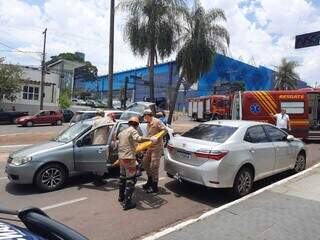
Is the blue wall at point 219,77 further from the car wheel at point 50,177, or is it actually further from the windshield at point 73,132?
the car wheel at point 50,177

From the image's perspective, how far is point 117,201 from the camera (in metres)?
7.84

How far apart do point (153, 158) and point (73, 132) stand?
2349mm

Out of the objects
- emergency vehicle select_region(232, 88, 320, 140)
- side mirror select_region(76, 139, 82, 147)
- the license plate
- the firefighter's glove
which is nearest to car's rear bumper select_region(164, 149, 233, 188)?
the license plate

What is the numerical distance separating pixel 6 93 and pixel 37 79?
912cm

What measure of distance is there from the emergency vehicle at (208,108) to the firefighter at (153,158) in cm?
2877

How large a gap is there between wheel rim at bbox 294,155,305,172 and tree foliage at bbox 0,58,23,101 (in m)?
36.3

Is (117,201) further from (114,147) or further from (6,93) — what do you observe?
(6,93)

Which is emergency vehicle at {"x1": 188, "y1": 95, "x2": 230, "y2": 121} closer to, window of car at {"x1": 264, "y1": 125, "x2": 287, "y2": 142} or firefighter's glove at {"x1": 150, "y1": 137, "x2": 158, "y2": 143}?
window of car at {"x1": 264, "y1": 125, "x2": 287, "y2": 142}

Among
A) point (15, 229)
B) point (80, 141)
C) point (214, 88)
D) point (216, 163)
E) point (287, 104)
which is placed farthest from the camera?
point (214, 88)

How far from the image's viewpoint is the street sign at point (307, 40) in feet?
41.0

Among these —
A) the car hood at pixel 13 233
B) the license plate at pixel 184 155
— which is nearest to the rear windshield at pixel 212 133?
the license plate at pixel 184 155

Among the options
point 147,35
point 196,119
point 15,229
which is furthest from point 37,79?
point 15,229

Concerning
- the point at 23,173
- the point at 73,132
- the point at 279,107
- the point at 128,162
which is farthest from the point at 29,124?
the point at 128,162

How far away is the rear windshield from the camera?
8.27 meters
